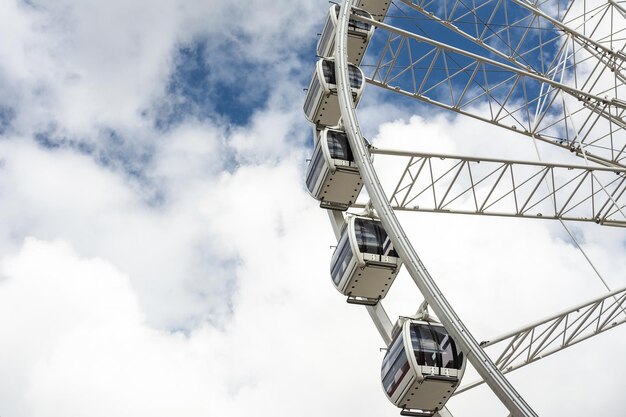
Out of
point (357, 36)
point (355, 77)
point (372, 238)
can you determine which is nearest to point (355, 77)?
point (355, 77)

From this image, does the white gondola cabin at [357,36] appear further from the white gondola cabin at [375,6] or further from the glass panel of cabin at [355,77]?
the glass panel of cabin at [355,77]

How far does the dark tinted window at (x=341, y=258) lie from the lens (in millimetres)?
16192

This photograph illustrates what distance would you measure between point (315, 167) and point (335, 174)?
0.88 m

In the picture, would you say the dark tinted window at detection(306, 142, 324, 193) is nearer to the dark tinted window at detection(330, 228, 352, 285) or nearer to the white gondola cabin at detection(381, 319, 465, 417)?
the dark tinted window at detection(330, 228, 352, 285)

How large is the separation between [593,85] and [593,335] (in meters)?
8.90

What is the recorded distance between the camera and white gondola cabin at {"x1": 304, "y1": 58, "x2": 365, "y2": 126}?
63.8 feet

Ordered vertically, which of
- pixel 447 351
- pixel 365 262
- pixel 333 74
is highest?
pixel 333 74

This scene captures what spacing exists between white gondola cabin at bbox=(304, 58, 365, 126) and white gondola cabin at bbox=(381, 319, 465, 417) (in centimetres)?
706

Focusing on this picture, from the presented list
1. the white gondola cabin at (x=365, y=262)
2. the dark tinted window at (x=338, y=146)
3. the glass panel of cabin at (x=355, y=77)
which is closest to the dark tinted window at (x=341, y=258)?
the white gondola cabin at (x=365, y=262)

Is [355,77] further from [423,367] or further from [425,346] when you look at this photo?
[423,367]

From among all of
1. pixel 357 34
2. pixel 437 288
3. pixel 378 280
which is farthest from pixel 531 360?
pixel 357 34

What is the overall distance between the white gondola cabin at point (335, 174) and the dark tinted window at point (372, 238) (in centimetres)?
156

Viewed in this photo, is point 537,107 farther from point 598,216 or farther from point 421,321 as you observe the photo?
point 421,321

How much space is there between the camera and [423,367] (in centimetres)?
1341
